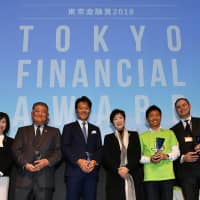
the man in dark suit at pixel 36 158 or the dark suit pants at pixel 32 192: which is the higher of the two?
the man in dark suit at pixel 36 158

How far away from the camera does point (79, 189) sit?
3.61m

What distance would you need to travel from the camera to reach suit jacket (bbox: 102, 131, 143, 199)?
3.64m

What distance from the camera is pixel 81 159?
358 cm

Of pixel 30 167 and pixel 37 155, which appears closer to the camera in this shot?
pixel 30 167

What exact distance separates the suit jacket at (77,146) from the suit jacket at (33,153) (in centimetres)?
9

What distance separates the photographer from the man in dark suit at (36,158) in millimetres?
3494

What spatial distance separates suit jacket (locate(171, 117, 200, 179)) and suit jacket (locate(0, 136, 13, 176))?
69.2 inches

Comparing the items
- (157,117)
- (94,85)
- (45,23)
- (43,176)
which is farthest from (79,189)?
(45,23)

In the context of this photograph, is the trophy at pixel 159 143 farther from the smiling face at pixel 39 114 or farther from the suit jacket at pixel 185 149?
the smiling face at pixel 39 114

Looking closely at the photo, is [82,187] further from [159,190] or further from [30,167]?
[159,190]

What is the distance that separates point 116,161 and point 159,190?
525 millimetres

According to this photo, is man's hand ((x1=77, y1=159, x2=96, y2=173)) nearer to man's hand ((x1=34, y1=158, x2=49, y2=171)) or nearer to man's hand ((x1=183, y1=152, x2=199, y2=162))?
man's hand ((x1=34, y1=158, x2=49, y2=171))

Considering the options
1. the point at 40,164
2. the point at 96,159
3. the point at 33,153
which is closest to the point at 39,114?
the point at 33,153

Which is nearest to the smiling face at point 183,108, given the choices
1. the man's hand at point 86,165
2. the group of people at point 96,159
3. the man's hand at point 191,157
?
the group of people at point 96,159
